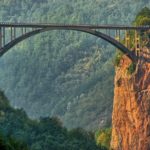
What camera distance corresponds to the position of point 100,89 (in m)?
197

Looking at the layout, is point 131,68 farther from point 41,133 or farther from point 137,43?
point 41,133

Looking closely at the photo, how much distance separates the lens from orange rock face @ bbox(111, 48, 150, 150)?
367 feet

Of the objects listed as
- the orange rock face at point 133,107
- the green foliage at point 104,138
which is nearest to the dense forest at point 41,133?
the orange rock face at point 133,107

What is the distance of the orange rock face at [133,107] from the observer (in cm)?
11194

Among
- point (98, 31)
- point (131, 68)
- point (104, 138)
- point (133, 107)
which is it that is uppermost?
point (98, 31)

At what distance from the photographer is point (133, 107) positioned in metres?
114

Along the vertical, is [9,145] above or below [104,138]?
above

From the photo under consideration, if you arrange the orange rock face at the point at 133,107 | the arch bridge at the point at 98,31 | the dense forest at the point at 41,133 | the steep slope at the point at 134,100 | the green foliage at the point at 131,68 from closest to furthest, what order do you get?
the dense forest at the point at 41,133 < the arch bridge at the point at 98,31 < the steep slope at the point at 134,100 < the orange rock face at the point at 133,107 < the green foliage at the point at 131,68

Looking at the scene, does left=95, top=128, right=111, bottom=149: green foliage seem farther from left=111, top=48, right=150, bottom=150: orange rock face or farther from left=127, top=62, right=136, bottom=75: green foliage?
left=127, top=62, right=136, bottom=75: green foliage

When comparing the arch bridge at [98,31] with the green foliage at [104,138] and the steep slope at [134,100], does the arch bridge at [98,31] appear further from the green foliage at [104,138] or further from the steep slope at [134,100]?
the green foliage at [104,138]

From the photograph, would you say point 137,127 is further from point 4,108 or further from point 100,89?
point 100,89

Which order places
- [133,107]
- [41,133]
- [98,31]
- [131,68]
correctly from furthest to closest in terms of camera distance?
[133,107], [131,68], [98,31], [41,133]

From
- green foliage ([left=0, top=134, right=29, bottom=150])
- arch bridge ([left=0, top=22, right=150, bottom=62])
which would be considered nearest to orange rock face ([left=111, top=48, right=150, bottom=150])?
arch bridge ([left=0, top=22, right=150, bottom=62])

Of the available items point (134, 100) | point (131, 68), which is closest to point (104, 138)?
point (134, 100)
